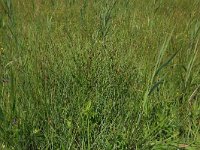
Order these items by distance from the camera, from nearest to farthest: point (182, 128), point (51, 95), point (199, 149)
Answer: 1. point (51, 95)
2. point (199, 149)
3. point (182, 128)

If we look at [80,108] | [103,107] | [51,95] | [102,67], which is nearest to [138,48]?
[102,67]

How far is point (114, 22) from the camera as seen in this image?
210 centimetres

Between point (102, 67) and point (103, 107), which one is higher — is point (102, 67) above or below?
above

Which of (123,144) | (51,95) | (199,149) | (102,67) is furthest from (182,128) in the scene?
(51,95)

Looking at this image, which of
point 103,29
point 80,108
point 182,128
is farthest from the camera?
point 103,29

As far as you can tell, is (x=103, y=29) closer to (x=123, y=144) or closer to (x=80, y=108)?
(x=80, y=108)

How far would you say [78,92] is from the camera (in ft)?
4.44

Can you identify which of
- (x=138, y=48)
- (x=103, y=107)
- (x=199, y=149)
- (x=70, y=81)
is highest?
(x=138, y=48)

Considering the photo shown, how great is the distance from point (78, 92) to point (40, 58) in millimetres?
233

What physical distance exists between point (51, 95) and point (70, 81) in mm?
248

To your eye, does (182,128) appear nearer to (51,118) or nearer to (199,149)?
(199,149)

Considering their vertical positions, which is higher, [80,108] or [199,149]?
[80,108]

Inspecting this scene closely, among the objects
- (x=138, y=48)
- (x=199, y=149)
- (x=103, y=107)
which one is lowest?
(x=199, y=149)

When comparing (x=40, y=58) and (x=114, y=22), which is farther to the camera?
(x=114, y=22)
